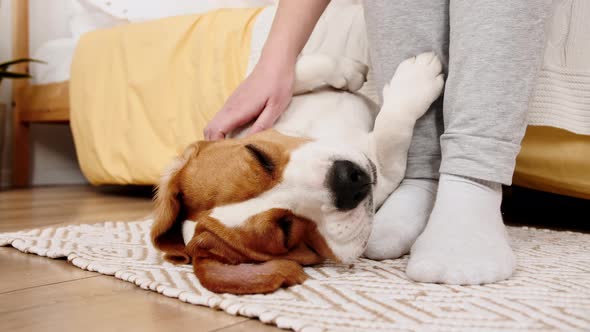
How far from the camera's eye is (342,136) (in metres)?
1.20

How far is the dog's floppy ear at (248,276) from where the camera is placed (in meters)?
0.81

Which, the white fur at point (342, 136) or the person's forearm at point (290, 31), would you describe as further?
the person's forearm at point (290, 31)

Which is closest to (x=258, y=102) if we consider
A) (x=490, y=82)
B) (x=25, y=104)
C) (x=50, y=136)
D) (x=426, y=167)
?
(x=426, y=167)

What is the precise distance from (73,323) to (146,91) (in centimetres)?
168

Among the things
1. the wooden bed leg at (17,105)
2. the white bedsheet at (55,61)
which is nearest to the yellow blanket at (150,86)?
the white bedsheet at (55,61)

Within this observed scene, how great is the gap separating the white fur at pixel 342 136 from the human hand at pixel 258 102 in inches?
1.5

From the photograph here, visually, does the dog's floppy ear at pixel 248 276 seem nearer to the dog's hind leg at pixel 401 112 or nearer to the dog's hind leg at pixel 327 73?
the dog's hind leg at pixel 401 112

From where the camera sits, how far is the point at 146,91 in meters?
2.28

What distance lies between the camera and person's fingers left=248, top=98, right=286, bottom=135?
120 cm

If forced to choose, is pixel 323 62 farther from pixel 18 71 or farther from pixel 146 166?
pixel 18 71

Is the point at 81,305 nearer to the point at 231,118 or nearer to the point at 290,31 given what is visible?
the point at 231,118

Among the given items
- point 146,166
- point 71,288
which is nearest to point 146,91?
point 146,166

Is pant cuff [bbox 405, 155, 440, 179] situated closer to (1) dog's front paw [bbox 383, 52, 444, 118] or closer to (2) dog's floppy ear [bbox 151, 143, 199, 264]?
(1) dog's front paw [bbox 383, 52, 444, 118]

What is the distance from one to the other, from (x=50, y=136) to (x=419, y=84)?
121 inches
